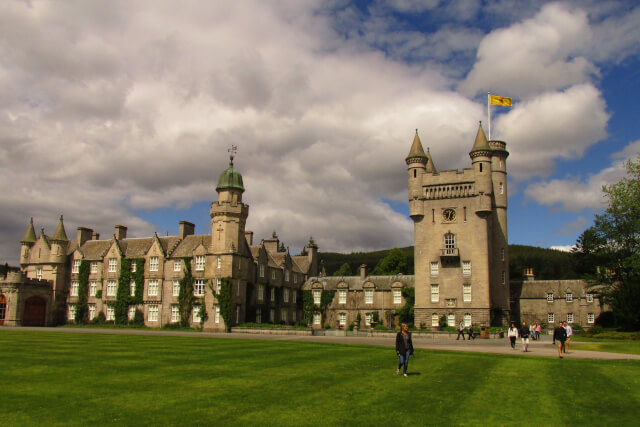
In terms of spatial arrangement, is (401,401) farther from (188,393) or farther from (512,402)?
(188,393)

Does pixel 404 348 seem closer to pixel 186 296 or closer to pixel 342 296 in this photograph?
pixel 186 296

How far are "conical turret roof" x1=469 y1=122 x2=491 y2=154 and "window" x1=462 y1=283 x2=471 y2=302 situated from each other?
49.9ft

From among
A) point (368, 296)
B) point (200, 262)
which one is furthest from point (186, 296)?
point (368, 296)

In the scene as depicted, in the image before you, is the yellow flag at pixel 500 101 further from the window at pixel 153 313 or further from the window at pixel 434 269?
the window at pixel 153 313

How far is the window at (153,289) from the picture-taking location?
60.7 metres

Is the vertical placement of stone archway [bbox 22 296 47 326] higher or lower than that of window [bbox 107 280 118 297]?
lower

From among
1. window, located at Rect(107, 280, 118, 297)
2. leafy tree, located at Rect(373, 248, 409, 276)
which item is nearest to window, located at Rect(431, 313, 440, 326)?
leafy tree, located at Rect(373, 248, 409, 276)

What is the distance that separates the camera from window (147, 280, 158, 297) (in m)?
60.7

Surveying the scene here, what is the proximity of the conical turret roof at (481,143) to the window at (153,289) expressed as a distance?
4042 centimetres

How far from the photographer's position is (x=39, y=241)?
67.5 m

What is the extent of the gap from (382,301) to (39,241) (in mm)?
46505

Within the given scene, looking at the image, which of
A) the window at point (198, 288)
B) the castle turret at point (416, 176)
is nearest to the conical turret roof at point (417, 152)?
the castle turret at point (416, 176)

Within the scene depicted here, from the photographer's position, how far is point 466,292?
5591 centimetres

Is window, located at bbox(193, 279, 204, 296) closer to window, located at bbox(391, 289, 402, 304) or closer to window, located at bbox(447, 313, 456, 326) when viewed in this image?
window, located at bbox(391, 289, 402, 304)
